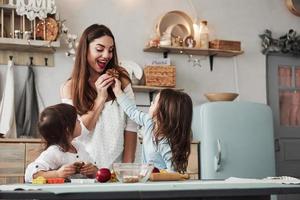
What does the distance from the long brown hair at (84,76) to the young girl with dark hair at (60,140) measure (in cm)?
13

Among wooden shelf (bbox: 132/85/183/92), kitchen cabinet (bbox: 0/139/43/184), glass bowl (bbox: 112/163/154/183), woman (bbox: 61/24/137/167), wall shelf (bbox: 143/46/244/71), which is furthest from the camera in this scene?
wall shelf (bbox: 143/46/244/71)

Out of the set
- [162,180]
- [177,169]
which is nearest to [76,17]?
[177,169]

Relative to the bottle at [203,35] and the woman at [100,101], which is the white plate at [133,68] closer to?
the bottle at [203,35]

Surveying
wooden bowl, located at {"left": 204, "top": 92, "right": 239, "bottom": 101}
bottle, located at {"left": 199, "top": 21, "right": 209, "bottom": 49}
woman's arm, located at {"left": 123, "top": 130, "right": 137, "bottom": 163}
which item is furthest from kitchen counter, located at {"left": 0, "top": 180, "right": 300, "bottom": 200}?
bottle, located at {"left": 199, "top": 21, "right": 209, "bottom": 49}

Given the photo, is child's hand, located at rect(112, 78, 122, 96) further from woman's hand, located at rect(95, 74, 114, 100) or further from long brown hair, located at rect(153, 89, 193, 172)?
long brown hair, located at rect(153, 89, 193, 172)

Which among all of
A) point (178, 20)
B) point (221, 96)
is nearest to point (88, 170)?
point (221, 96)

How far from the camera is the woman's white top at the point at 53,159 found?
2.02 metres

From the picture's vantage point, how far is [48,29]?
14.6ft

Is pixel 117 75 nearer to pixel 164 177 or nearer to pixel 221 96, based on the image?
pixel 164 177

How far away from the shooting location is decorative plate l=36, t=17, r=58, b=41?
443cm

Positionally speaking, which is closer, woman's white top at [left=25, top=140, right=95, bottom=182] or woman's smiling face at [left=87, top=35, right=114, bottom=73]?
woman's white top at [left=25, top=140, right=95, bottom=182]

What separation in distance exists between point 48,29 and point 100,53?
7.16 feet

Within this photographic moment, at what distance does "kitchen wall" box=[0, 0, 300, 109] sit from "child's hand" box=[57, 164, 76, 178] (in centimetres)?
270

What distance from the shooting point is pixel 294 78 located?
573 centimetres
